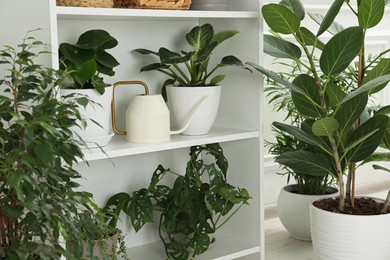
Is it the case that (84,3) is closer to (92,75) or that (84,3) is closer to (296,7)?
(92,75)

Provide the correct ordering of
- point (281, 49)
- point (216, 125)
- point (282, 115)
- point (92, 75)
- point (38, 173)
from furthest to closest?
point (282, 115), point (216, 125), point (281, 49), point (92, 75), point (38, 173)

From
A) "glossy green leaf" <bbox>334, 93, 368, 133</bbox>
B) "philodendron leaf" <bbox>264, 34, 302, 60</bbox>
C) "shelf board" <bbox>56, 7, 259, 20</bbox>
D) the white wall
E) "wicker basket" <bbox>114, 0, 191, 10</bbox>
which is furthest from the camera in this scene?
the white wall

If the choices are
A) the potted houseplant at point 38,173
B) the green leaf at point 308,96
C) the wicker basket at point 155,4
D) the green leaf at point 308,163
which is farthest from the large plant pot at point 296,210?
the potted houseplant at point 38,173

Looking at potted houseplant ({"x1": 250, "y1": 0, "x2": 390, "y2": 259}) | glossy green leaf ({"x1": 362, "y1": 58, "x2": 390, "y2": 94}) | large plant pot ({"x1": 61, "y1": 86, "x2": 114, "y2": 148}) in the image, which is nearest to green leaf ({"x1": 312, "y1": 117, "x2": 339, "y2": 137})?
potted houseplant ({"x1": 250, "y1": 0, "x2": 390, "y2": 259})

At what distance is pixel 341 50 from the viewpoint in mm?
2109

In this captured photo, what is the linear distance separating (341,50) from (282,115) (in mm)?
1272

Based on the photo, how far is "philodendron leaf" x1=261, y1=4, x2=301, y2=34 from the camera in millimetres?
2115

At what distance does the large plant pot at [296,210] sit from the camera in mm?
2889

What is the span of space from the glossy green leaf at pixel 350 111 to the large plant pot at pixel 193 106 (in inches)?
17.0

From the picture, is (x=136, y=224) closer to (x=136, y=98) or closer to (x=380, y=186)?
(x=136, y=98)

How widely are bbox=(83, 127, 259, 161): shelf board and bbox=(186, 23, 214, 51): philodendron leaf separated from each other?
311 mm

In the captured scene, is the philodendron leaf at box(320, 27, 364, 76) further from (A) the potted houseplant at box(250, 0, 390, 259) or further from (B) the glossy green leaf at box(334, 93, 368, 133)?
(B) the glossy green leaf at box(334, 93, 368, 133)

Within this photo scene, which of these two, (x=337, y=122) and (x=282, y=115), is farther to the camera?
(x=282, y=115)

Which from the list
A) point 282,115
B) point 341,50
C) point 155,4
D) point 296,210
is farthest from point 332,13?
point 282,115
